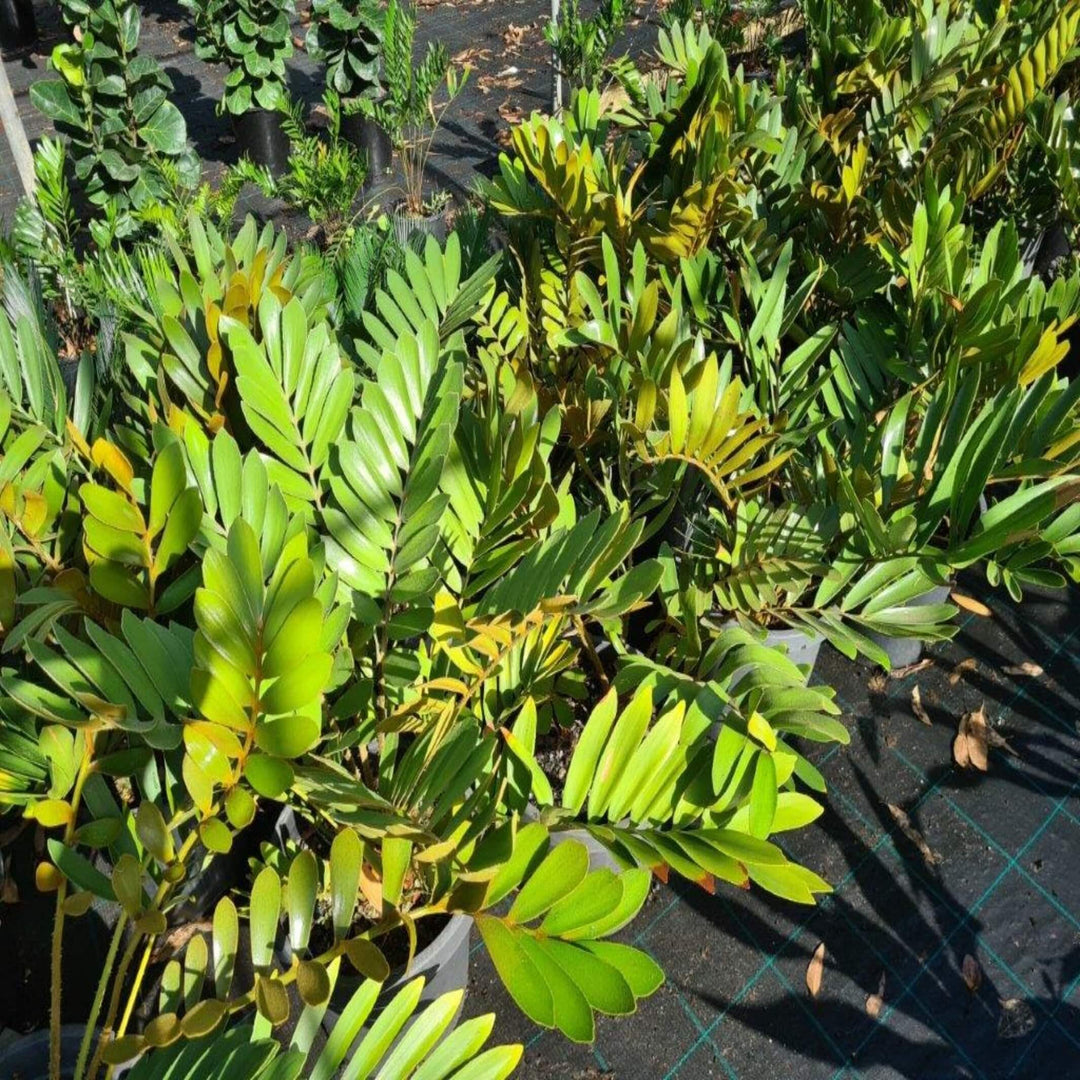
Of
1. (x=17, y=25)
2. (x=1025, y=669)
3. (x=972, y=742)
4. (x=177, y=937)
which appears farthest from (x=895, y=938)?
(x=17, y=25)

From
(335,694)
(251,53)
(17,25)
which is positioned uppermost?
(17,25)

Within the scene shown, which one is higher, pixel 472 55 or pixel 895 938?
pixel 472 55

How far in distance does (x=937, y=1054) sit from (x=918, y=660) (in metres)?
0.83

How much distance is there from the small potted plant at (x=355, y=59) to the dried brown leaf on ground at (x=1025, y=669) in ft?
9.44

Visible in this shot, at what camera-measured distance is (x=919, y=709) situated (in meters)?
1.98

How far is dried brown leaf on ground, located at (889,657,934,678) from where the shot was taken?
2047 mm

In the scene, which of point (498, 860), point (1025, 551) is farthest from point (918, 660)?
point (498, 860)

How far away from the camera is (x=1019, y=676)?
2051mm

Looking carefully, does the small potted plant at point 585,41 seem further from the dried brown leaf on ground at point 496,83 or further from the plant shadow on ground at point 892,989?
the plant shadow on ground at point 892,989

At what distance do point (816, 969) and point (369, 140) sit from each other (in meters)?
3.58

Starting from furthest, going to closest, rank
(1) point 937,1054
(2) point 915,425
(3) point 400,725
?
1. (2) point 915,425
2. (1) point 937,1054
3. (3) point 400,725

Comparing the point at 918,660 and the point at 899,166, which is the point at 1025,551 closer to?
the point at 918,660

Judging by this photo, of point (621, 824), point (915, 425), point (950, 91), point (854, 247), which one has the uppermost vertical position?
point (950, 91)

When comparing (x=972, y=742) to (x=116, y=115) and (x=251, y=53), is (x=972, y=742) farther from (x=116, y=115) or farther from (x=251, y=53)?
(x=251, y=53)
